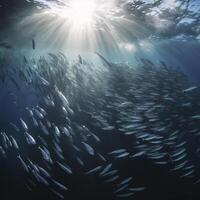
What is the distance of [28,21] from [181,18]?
11208mm

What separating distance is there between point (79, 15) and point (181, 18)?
751 centimetres

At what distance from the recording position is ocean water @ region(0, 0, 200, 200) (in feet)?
39.8

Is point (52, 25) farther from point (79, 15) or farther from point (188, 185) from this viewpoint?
point (188, 185)

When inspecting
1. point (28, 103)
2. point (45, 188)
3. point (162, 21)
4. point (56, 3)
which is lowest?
point (28, 103)

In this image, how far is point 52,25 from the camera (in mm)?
22688

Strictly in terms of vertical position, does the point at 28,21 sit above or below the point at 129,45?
above

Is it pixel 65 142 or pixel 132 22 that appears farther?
pixel 132 22

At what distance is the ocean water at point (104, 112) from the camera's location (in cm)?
1213

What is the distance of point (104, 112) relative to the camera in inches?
544

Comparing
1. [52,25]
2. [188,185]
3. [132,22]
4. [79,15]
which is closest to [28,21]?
[52,25]

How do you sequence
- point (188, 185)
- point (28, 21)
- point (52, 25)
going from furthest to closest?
point (52, 25) → point (28, 21) → point (188, 185)

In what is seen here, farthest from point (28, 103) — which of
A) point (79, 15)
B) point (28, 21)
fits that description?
point (79, 15)

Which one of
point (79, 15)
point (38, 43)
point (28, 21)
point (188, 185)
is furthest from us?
point (38, 43)

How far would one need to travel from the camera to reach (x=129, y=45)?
31.1 metres
